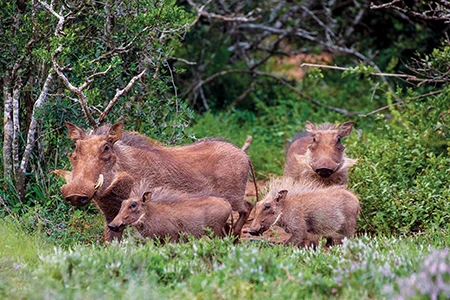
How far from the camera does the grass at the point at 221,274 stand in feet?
15.4

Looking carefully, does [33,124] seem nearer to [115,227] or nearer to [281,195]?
[115,227]

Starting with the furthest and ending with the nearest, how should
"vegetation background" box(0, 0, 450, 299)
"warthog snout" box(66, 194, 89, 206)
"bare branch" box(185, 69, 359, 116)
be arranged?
"bare branch" box(185, 69, 359, 116) → "warthog snout" box(66, 194, 89, 206) → "vegetation background" box(0, 0, 450, 299)

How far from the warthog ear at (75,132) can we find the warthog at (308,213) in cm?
173

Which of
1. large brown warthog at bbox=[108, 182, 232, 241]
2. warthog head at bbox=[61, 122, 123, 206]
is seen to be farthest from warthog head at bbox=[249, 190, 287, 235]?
warthog head at bbox=[61, 122, 123, 206]

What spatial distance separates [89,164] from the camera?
258 inches

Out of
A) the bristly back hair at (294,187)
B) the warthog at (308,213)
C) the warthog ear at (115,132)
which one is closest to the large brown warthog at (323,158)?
the bristly back hair at (294,187)

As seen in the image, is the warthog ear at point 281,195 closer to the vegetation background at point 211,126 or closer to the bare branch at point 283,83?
the vegetation background at point 211,126

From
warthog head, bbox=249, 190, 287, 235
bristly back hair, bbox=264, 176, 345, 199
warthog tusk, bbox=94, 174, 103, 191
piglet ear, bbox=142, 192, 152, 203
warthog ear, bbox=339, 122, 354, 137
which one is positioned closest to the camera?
warthog tusk, bbox=94, 174, 103, 191

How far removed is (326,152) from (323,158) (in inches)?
3.7

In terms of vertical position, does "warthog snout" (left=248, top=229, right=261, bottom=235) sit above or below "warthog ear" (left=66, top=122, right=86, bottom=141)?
below

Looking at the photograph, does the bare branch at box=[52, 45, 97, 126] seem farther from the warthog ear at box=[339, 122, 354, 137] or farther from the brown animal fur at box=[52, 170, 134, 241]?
the warthog ear at box=[339, 122, 354, 137]

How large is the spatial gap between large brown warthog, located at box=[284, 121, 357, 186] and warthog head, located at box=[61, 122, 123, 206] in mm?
2110

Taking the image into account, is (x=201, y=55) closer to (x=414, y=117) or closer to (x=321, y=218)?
(x=414, y=117)

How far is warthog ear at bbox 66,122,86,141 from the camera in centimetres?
687
